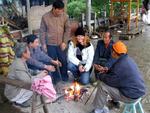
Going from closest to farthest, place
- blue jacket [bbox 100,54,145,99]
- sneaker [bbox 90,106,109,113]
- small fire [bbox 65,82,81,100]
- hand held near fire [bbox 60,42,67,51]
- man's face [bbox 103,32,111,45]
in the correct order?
blue jacket [bbox 100,54,145,99] → sneaker [bbox 90,106,109,113] → small fire [bbox 65,82,81,100] → man's face [bbox 103,32,111,45] → hand held near fire [bbox 60,42,67,51]

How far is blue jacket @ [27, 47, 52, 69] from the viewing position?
21.7 ft

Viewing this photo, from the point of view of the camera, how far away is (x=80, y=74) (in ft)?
23.9

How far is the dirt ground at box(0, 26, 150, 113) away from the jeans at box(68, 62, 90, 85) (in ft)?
0.88

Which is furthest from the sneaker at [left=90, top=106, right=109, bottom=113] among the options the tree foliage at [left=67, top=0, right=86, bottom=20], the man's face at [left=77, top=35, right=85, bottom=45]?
the tree foliage at [left=67, top=0, right=86, bottom=20]


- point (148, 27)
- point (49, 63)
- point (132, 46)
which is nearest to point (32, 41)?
point (49, 63)

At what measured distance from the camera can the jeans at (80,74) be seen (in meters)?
7.24

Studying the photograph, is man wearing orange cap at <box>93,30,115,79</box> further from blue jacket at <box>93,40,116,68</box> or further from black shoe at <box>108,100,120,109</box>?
black shoe at <box>108,100,120,109</box>

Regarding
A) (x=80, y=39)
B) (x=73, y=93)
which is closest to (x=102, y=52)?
(x=80, y=39)

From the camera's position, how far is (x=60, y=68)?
7.43 meters

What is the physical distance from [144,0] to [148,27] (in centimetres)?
237

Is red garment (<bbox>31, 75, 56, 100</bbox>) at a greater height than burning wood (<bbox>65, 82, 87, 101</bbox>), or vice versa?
→ red garment (<bbox>31, 75, 56, 100</bbox>)

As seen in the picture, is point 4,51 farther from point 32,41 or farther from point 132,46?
point 132,46

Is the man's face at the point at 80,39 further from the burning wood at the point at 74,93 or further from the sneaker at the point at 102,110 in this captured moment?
the sneaker at the point at 102,110

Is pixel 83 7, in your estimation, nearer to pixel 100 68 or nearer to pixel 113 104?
pixel 100 68
